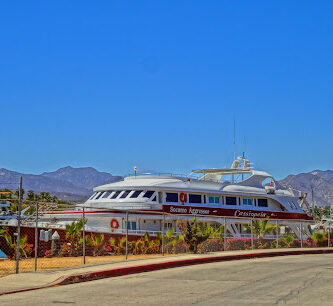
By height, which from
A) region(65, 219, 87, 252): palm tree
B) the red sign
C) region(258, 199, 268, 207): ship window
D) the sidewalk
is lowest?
the sidewalk

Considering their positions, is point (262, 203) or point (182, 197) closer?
point (182, 197)

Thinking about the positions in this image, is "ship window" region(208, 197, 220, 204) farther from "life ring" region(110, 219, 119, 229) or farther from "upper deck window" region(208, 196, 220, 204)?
"life ring" region(110, 219, 119, 229)

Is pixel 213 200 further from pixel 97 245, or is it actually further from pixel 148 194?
pixel 97 245

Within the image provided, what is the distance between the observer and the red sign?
3375 centimetres

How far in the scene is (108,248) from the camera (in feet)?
77.7

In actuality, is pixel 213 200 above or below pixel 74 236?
above

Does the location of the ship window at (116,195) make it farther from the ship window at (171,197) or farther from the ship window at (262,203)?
the ship window at (262,203)

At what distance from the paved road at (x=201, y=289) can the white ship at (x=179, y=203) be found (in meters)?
15.0

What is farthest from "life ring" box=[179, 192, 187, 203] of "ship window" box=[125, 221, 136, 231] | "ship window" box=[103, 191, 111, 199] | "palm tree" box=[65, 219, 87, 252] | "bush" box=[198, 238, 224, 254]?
"palm tree" box=[65, 219, 87, 252]

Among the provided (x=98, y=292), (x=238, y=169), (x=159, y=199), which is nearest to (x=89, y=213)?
(x=159, y=199)

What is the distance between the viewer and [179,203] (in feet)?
112

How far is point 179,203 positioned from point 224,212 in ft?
10.8

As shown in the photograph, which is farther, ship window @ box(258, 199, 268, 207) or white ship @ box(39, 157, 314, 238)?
ship window @ box(258, 199, 268, 207)

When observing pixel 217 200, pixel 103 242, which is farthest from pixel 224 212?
pixel 103 242
